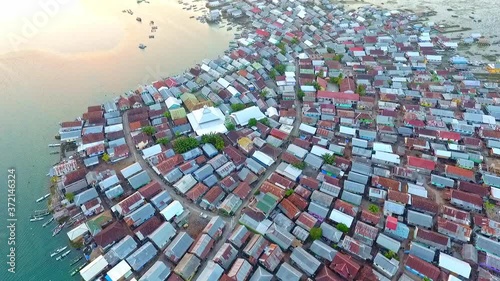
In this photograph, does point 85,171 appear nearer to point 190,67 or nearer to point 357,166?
point 190,67

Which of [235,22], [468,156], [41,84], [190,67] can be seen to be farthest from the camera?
[235,22]

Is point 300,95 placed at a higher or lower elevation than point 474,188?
higher

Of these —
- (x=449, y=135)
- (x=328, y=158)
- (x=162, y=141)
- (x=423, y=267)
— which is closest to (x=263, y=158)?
(x=328, y=158)

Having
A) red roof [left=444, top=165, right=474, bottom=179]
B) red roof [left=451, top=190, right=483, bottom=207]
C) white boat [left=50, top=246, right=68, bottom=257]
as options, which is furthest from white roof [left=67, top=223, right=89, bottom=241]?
red roof [left=444, top=165, right=474, bottom=179]

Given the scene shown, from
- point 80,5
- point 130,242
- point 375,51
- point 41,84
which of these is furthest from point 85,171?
point 80,5

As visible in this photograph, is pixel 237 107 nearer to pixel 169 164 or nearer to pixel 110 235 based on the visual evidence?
pixel 169 164

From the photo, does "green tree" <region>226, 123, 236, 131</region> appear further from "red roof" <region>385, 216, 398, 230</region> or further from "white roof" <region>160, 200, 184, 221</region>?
"red roof" <region>385, 216, 398, 230</region>
